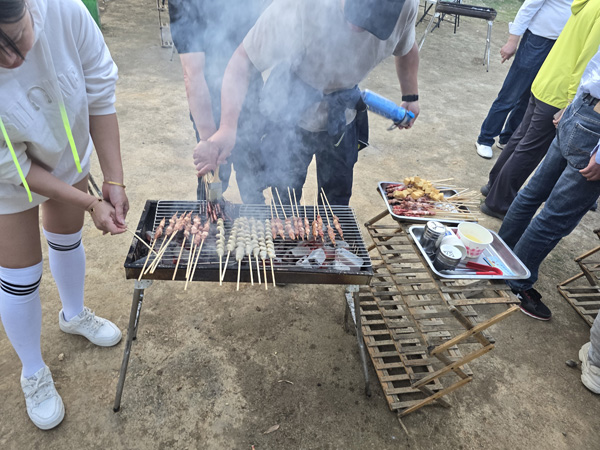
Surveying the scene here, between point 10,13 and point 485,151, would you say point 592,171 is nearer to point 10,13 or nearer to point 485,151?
point 10,13

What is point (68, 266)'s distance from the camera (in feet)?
9.07

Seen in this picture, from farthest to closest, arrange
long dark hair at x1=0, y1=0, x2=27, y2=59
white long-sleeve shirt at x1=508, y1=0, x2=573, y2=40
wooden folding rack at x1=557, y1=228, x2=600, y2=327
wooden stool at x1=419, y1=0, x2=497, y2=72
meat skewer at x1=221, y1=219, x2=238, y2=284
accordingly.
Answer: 1. wooden stool at x1=419, y1=0, x2=497, y2=72
2. white long-sleeve shirt at x1=508, y1=0, x2=573, y2=40
3. wooden folding rack at x1=557, y1=228, x2=600, y2=327
4. meat skewer at x1=221, y1=219, x2=238, y2=284
5. long dark hair at x1=0, y1=0, x2=27, y2=59

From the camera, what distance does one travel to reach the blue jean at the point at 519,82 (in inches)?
206

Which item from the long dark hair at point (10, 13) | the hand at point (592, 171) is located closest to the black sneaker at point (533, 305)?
the hand at point (592, 171)

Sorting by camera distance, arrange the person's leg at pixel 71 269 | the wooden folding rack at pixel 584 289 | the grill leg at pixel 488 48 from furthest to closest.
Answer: the grill leg at pixel 488 48 → the wooden folding rack at pixel 584 289 → the person's leg at pixel 71 269

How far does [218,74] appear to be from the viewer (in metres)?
3.60

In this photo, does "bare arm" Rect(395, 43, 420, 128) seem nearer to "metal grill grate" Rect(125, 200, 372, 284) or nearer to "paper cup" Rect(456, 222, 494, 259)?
"paper cup" Rect(456, 222, 494, 259)

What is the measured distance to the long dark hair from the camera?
1.36m

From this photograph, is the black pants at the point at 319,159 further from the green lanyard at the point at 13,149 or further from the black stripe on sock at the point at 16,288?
the black stripe on sock at the point at 16,288

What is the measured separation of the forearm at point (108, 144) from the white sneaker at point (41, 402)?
1.46 m

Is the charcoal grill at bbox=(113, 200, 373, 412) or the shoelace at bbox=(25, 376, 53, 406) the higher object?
the charcoal grill at bbox=(113, 200, 373, 412)

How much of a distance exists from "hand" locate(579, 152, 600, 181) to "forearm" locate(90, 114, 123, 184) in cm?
354

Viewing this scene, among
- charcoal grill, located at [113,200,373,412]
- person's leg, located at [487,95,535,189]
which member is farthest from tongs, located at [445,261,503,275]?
person's leg, located at [487,95,535,189]

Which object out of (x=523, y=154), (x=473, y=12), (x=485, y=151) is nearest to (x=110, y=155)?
(x=523, y=154)
